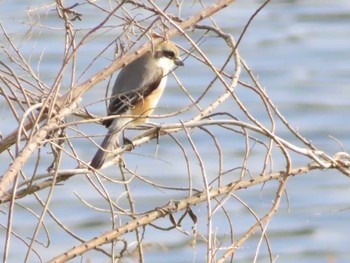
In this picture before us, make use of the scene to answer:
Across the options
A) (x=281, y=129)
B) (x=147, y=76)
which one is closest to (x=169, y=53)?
(x=147, y=76)

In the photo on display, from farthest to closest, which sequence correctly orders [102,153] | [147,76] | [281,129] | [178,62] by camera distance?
[281,129] → [147,76] → [178,62] → [102,153]

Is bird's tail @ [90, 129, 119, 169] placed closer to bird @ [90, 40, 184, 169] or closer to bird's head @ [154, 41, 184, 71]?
bird @ [90, 40, 184, 169]

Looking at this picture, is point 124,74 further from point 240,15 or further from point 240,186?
point 240,15

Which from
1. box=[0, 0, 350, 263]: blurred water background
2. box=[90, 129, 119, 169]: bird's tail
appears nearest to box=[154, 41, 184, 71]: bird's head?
box=[90, 129, 119, 169]: bird's tail

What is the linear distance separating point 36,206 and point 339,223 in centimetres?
208

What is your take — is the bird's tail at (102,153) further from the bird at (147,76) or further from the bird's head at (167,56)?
the bird's head at (167,56)

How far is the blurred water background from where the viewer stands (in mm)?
7789

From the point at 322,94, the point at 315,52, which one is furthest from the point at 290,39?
the point at 322,94

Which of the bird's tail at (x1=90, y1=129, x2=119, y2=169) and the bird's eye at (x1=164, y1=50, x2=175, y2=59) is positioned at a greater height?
the bird's eye at (x1=164, y1=50, x2=175, y2=59)

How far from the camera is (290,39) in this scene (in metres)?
10.6

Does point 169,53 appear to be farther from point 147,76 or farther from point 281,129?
point 281,129

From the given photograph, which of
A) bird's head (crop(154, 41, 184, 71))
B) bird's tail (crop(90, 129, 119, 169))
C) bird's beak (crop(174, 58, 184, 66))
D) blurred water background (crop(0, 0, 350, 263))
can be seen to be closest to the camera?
bird's tail (crop(90, 129, 119, 169))

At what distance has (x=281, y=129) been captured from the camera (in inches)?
348

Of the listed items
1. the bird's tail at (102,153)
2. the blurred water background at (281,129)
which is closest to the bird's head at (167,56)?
the bird's tail at (102,153)
